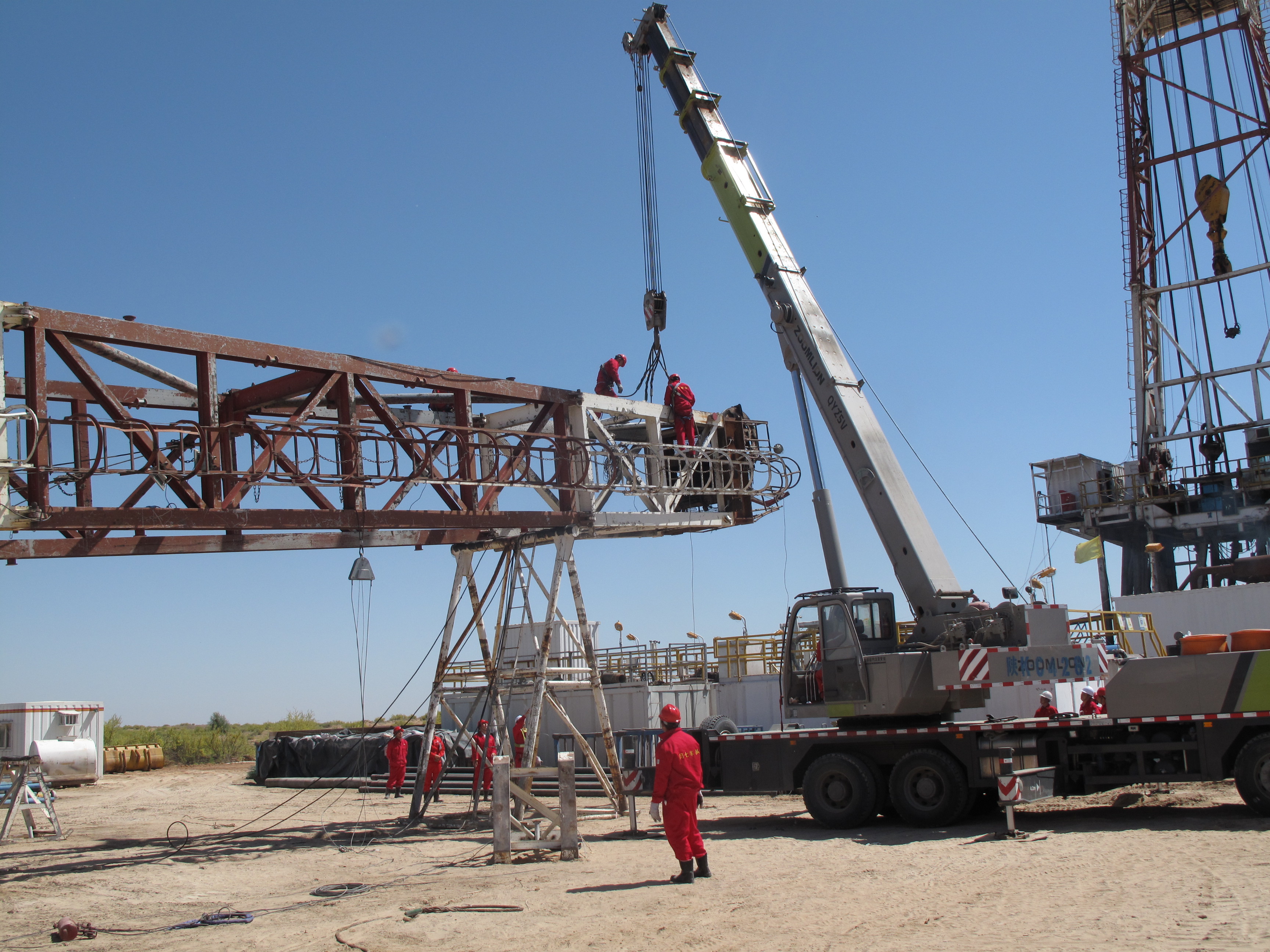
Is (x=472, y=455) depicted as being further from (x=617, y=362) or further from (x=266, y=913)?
(x=266, y=913)

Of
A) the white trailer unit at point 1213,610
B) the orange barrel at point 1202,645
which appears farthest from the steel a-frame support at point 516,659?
the white trailer unit at point 1213,610

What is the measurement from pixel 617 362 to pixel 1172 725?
10.1 metres

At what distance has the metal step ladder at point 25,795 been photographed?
58.2 feet

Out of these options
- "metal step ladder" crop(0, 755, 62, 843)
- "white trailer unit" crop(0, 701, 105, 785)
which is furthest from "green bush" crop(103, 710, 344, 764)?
"metal step ladder" crop(0, 755, 62, 843)

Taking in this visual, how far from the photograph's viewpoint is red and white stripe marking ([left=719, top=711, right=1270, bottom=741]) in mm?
13023

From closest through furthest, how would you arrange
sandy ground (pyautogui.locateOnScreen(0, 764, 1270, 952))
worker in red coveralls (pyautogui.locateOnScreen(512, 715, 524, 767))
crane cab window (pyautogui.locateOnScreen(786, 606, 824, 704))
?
sandy ground (pyautogui.locateOnScreen(0, 764, 1270, 952))
crane cab window (pyautogui.locateOnScreen(786, 606, 824, 704))
worker in red coveralls (pyautogui.locateOnScreen(512, 715, 524, 767))

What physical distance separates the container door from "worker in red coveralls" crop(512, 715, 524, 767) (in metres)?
7.22

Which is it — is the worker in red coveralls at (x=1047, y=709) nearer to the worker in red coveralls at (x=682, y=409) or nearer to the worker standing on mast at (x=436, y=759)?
the worker in red coveralls at (x=682, y=409)

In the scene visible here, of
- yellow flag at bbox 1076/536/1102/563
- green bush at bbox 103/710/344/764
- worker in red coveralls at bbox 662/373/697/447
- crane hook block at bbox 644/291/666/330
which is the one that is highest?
crane hook block at bbox 644/291/666/330

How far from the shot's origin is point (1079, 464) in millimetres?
43031

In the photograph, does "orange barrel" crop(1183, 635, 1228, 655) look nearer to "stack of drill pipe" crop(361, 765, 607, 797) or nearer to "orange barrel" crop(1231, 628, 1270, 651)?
"orange barrel" crop(1231, 628, 1270, 651)

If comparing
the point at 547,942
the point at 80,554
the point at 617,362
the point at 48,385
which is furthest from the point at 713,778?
the point at 48,385

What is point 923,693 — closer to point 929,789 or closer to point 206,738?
point 929,789

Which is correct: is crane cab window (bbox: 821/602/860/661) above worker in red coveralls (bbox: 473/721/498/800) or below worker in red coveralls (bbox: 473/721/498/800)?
above
